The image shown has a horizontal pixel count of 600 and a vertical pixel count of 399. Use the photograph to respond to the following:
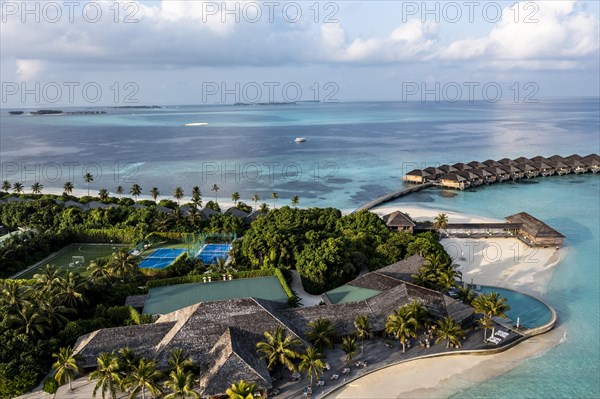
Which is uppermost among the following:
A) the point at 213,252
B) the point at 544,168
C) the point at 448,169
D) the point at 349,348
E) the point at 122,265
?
the point at 544,168

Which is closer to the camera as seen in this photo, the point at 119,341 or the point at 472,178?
the point at 119,341

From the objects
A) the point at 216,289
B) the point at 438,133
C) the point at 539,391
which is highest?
the point at 438,133

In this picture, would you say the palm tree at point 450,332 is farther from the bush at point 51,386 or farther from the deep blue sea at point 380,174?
the bush at point 51,386

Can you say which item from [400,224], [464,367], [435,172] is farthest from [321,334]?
[435,172]

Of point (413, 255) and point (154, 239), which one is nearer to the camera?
point (413, 255)

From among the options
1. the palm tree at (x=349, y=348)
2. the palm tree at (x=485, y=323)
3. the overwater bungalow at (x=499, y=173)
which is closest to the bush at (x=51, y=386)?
the palm tree at (x=349, y=348)

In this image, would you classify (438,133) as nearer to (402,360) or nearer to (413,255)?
(413,255)

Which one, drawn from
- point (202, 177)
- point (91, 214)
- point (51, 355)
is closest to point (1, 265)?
point (91, 214)

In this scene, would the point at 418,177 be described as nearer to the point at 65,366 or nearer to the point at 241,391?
the point at 241,391
